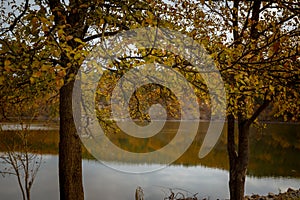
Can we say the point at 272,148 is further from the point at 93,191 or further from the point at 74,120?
the point at 74,120

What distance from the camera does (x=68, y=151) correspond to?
5418mm

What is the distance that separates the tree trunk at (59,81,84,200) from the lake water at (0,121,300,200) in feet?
22.5

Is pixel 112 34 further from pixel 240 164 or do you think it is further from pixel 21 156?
pixel 21 156

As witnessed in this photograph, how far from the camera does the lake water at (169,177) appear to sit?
14.4 m

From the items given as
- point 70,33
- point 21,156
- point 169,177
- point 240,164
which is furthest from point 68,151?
point 169,177

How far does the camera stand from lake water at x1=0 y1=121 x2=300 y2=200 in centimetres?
1443

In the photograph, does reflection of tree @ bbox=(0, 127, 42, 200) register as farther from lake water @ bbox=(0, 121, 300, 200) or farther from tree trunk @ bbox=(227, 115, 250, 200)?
Result: tree trunk @ bbox=(227, 115, 250, 200)

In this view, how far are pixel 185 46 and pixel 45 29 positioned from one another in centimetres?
196

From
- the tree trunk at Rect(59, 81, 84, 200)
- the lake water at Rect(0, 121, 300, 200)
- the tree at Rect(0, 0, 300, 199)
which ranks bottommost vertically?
the lake water at Rect(0, 121, 300, 200)

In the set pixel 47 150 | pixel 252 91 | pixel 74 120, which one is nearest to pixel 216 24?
pixel 252 91

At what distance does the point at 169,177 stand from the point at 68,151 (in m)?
12.5

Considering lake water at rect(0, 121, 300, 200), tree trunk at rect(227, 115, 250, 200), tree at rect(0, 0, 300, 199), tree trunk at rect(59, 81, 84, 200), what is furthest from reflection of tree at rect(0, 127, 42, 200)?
tree trunk at rect(227, 115, 250, 200)

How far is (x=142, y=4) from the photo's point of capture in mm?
4594

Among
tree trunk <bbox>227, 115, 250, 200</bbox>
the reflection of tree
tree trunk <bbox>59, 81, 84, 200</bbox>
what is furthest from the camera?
the reflection of tree
